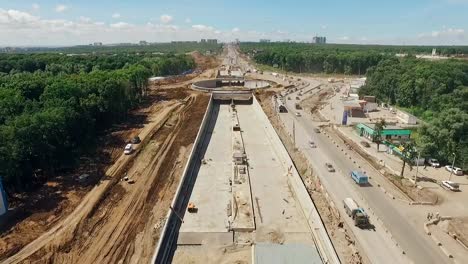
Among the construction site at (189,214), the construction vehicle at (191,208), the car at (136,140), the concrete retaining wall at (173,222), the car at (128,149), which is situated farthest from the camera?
the car at (136,140)

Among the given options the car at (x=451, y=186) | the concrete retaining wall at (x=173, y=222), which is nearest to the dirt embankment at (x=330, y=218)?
the concrete retaining wall at (x=173, y=222)

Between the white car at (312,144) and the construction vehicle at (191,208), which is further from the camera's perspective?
the white car at (312,144)

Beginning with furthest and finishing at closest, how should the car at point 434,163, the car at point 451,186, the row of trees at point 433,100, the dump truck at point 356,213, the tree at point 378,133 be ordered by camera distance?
→ the tree at point 378,133
the car at point 434,163
the row of trees at point 433,100
the car at point 451,186
the dump truck at point 356,213

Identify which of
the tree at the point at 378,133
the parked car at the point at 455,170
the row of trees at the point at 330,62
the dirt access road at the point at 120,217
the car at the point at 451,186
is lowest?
the dirt access road at the point at 120,217

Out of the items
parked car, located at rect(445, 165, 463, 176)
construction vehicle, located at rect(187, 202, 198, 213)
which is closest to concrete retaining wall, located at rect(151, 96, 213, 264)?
construction vehicle, located at rect(187, 202, 198, 213)

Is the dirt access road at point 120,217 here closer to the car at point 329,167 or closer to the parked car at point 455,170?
the car at point 329,167

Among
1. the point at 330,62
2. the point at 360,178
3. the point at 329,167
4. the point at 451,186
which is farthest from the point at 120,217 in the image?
the point at 330,62

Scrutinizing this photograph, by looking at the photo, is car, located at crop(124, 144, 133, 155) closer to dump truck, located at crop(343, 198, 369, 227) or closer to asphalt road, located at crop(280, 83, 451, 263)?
asphalt road, located at crop(280, 83, 451, 263)

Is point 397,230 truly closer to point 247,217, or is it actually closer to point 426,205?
point 426,205
